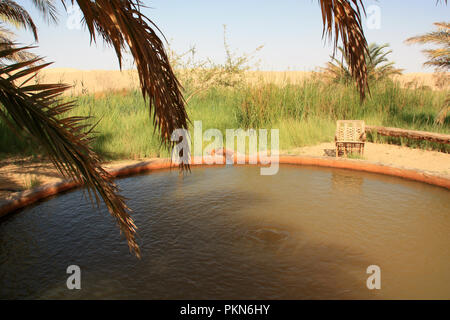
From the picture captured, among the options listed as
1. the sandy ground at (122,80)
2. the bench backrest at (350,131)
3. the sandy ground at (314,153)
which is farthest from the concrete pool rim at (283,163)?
the sandy ground at (122,80)

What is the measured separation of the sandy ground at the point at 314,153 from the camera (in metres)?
4.59

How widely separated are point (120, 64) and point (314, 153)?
5109mm

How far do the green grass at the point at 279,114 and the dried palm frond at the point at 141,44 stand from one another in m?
4.01

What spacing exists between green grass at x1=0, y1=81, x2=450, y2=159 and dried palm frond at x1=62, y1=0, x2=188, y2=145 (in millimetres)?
4006

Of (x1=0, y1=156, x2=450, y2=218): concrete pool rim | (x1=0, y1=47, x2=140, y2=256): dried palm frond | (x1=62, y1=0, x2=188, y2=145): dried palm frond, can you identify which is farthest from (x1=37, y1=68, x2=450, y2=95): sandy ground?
(x1=0, y1=156, x2=450, y2=218): concrete pool rim

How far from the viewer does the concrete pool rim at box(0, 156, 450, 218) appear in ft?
12.8

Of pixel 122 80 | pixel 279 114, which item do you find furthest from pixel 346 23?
pixel 122 80

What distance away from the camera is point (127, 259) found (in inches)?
109

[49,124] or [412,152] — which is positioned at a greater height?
[49,124]

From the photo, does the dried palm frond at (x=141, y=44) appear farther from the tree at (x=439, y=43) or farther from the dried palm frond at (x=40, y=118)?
the tree at (x=439, y=43)

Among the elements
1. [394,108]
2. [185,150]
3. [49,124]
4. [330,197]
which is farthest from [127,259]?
[394,108]
